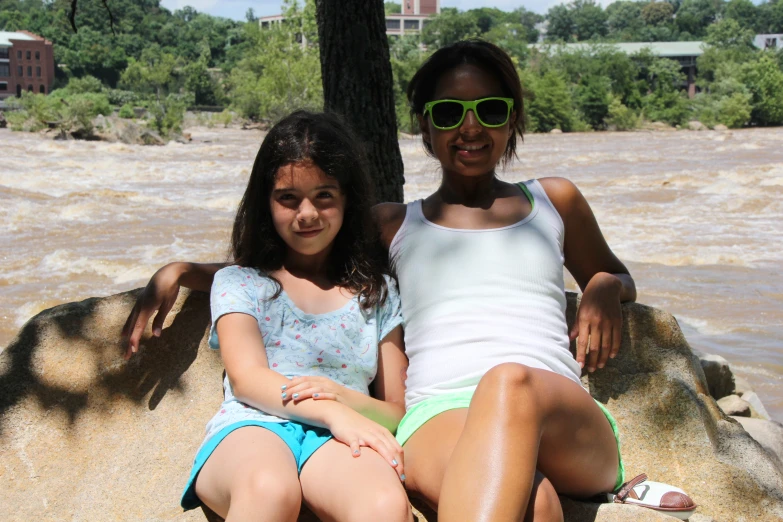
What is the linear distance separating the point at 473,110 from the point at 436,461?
3.24ft

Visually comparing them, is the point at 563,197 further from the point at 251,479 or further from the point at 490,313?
the point at 251,479

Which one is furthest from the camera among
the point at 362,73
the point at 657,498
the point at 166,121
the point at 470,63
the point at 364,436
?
the point at 166,121

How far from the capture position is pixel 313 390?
77.7 inches

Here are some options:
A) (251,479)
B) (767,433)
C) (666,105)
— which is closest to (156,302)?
(251,479)

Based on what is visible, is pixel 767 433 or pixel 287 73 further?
pixel 287 73

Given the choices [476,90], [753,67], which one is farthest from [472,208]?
[753,67]

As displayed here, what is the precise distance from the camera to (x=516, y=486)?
1.62 metres

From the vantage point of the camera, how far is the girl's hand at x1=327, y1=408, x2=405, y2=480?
188 centimetres

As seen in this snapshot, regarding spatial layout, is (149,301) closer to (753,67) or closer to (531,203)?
(531,203)

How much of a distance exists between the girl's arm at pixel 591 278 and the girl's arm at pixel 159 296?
40.7 inches

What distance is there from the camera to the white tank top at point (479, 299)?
206cm

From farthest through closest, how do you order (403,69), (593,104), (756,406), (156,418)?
(403,69)
(593,104)
(756,406)
(156,418)

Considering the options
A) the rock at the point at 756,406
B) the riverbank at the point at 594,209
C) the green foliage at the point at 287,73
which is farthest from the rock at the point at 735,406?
the green foliage at the point at 287,73

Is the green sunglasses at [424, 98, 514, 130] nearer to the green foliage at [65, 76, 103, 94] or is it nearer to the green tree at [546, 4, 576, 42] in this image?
the green foliage at [65, 76, 103, 94]
